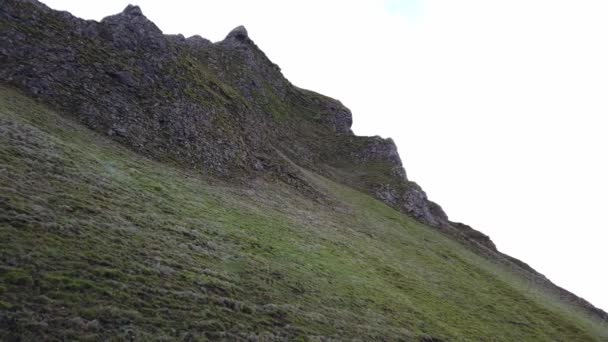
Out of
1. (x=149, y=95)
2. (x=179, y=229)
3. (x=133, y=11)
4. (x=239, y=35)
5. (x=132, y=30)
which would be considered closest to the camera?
(x=179, y=229)

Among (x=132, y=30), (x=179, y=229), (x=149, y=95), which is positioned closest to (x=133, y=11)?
(x=132, y=30)

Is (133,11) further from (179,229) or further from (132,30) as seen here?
(179,229)

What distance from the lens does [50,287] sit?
44.7ft

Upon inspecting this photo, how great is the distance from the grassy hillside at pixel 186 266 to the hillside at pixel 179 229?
0.10 meters

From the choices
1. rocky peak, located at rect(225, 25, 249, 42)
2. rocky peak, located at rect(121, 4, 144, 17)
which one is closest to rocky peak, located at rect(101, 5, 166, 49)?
rocky peak, located at rect(121, 4, 144, 17)

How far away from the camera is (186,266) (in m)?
19.7

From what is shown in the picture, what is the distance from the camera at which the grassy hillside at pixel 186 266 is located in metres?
14.2

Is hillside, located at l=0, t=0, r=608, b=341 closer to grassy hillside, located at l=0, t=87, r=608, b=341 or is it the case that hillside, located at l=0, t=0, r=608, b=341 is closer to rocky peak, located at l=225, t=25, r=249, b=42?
grassy hillside, located at l=0, t=87, r=608, b=341

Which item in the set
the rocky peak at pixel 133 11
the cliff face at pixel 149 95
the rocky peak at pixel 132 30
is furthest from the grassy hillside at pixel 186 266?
the rocky peak at pixel 133 11

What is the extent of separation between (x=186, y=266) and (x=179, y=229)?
4.53 meters

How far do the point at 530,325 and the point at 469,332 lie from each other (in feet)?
41.1

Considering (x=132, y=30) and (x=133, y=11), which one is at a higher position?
(x=133, y=11)

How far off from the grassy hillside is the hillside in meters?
0.10

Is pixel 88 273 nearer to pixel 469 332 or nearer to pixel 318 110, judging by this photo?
pixel 469 332
